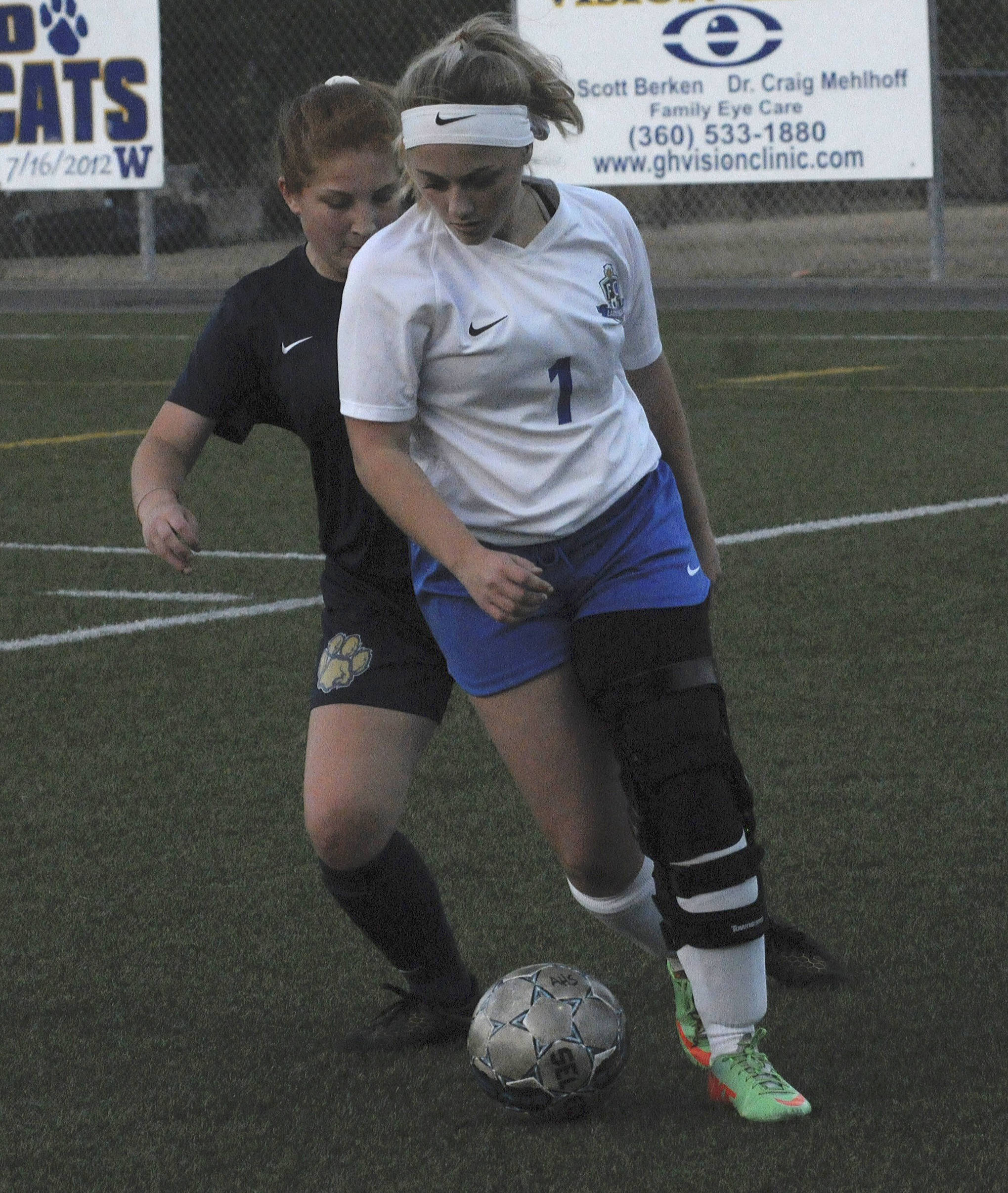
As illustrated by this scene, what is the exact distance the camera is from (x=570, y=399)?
11.2 ft

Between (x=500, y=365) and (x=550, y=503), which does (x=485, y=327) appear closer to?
(x=500, y=365)

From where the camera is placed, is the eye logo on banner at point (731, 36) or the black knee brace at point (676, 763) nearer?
the black knee brace at point (676, 763)

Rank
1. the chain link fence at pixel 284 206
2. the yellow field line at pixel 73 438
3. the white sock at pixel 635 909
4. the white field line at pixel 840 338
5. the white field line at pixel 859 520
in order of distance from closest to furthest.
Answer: the white sock at pixel 635 909
the white field line at pixel 859 520
the yellow field line at pixel 73 438
the white field line at pixel 840 338
the chain link fence at pixel 284 206

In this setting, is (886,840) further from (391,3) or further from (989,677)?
(391,3)

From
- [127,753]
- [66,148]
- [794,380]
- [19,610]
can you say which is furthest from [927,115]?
[127,753]

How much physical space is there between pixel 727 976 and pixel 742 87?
16.5 metres

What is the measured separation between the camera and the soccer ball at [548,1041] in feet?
11.4

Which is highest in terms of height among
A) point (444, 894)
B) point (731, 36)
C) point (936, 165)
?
point (731, 36)

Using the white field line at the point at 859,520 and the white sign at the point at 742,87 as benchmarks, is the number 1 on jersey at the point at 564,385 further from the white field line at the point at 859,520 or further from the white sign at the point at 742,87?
the white sign at the point at 742,87

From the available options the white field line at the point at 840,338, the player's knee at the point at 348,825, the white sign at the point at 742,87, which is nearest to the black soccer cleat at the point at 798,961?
the player's knee at the point at 348,825

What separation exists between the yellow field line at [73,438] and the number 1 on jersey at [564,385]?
8.60 m

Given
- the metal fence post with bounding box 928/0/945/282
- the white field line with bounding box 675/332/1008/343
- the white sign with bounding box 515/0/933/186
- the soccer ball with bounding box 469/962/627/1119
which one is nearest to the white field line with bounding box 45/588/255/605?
the soccer ball with bounding box 469/962/627/1119

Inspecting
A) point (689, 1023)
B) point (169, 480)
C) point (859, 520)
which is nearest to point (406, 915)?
point (689, 1023)

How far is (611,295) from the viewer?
348 centimetres
